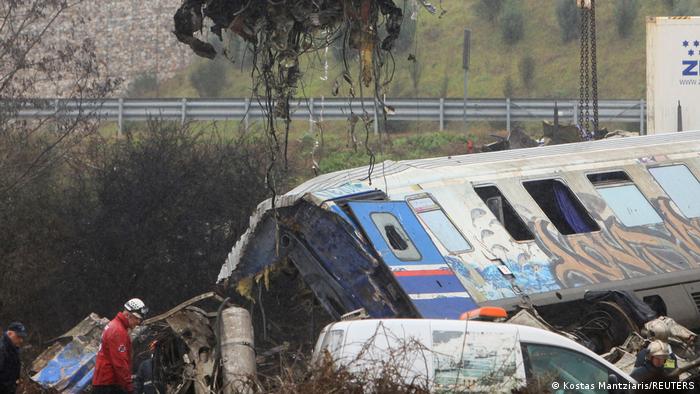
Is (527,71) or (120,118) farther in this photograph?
(527,71)

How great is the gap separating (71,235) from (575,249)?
9162mm

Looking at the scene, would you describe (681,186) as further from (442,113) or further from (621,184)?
(442,113)

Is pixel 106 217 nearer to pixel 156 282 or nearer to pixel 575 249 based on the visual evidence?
pixel 156 282

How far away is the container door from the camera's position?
15.4 metres

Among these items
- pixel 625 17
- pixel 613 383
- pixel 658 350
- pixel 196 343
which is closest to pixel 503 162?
pixel 196 343

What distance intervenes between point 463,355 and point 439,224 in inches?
239

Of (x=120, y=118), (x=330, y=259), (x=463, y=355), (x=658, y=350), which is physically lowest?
(x=658, y=350)

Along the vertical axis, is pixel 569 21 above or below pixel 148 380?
above

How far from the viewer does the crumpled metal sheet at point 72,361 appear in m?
15.8

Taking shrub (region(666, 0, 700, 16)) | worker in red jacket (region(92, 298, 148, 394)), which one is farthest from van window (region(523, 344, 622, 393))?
shrub (region(666, 0, 700, 16))

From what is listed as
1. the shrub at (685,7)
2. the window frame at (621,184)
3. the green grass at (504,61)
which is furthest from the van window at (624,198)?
the shrub at (685,7)

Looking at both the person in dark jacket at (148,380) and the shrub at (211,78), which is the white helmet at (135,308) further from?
the shrub at (211,78)

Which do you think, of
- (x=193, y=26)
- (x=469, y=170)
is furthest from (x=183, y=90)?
(x=193, y=26)

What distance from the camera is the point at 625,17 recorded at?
182 feet
